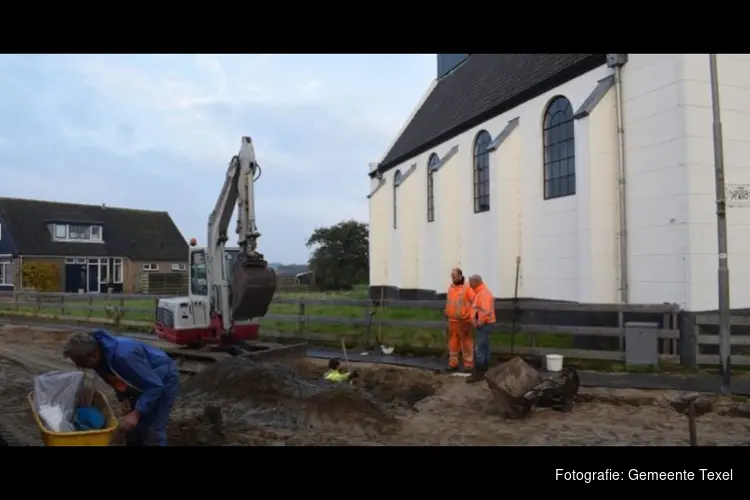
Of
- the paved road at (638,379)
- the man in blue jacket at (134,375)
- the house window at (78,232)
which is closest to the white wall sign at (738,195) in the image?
the paved road at (638,379)

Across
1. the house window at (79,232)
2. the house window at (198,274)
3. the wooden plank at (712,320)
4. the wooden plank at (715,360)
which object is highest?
the house window at (79,232)

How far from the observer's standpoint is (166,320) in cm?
1242

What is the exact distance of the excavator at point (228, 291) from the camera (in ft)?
35.6

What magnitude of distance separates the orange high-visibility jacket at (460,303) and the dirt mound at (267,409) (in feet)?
9.55

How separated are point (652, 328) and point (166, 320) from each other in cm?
956

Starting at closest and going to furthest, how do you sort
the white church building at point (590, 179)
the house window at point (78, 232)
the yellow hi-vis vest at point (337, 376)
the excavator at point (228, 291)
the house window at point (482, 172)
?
the yellow hi-vis vest at point (337, 376) < the excavator at point (228, 291) < the white church building at point (590, 179) < the house window at point (482, 172) < the house window at point (78, 232)

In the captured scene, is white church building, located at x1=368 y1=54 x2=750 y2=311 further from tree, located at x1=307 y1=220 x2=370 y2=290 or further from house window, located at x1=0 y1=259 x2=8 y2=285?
house window, located at x1=0 y1=259 x2=8 y2=285

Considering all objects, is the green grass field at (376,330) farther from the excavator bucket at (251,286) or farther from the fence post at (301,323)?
the excavator bucket at (251,286)

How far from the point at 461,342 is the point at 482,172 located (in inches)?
412

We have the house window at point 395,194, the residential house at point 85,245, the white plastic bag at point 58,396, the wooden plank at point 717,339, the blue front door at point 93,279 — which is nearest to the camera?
the white plastic bag at point 58,396

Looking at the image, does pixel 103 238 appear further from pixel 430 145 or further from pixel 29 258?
pixel 430 145

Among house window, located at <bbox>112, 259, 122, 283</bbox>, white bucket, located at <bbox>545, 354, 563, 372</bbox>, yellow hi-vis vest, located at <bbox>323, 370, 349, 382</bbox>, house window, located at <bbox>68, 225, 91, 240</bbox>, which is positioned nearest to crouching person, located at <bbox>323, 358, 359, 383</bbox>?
yellow hi-vis vest, located at <bbox>323, 370, 349, 382</bbox>

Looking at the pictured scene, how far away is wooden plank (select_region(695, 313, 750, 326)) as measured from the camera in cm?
973
